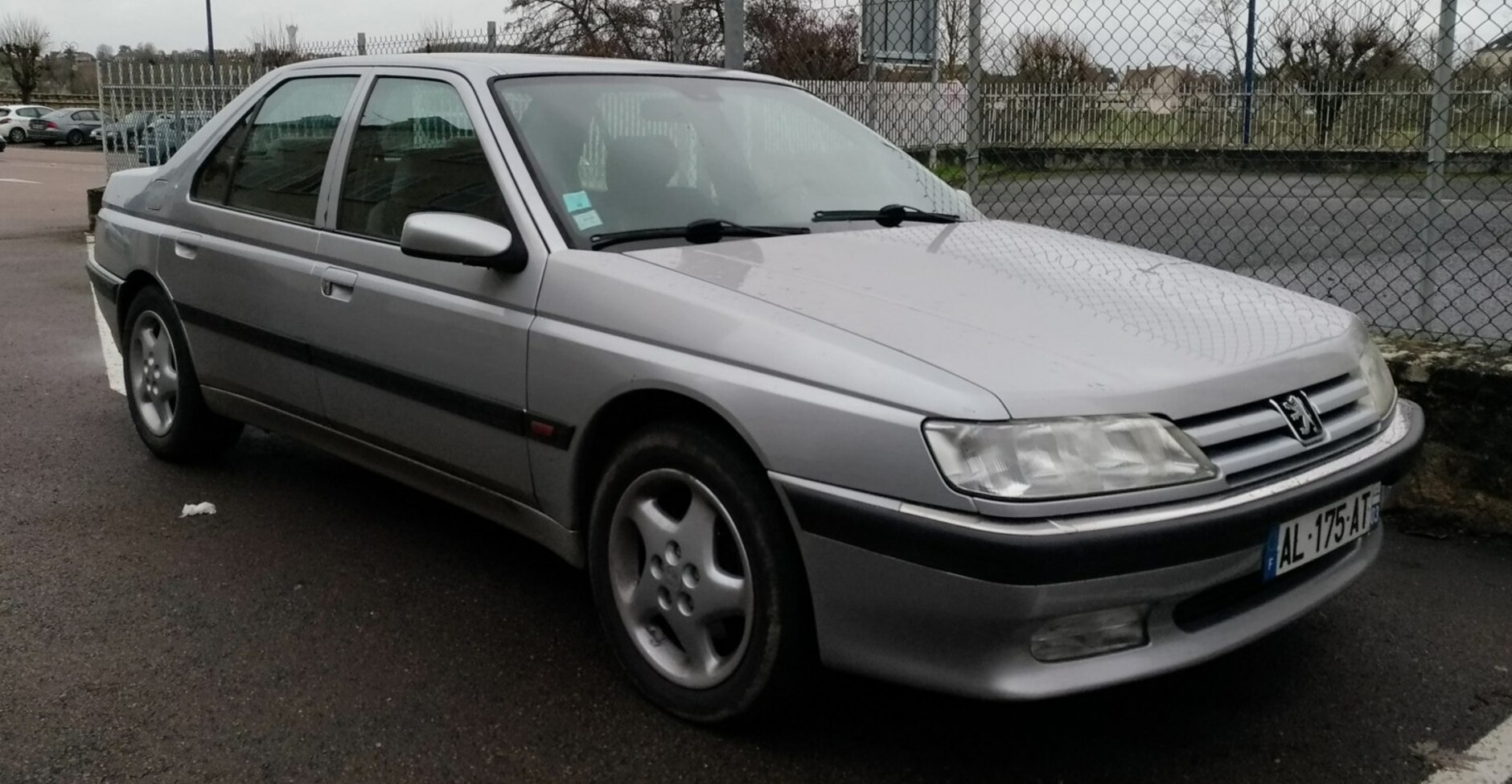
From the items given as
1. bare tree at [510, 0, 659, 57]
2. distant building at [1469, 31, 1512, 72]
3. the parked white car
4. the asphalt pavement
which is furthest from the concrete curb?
the parked white car

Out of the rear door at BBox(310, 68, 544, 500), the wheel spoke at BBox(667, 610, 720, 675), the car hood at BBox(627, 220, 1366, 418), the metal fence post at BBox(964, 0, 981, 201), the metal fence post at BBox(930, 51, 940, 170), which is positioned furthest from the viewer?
the metal fence post at BBox(930, 51, 940, 170)

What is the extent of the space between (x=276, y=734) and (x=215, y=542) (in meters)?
1.48

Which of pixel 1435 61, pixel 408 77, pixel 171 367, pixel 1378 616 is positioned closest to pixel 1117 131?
pixel 1435 61

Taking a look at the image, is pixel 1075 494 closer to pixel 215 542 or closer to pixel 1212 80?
pixel 215 542

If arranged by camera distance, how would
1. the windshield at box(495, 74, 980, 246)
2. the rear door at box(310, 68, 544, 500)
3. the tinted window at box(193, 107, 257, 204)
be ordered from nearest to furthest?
the rear door at box(310, 68, 544, 500), the windshield at box(495, 74, 980, 246), the tinted window at box(193, 107, 257, 204)

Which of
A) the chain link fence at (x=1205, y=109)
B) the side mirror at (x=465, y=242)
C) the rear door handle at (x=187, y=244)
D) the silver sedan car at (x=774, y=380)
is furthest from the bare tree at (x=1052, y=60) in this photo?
the rear door handle at (x=187, y=244)

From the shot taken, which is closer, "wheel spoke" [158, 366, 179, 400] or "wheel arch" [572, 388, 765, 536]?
"wheel arch" [572, 388, 765, 536]

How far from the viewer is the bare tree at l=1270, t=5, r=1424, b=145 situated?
19.4ft

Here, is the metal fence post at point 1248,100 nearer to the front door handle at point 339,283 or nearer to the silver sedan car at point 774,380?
the silver sedan car at point 774,380

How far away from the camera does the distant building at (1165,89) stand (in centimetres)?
598

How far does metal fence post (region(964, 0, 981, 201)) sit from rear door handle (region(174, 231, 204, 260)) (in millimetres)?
3078

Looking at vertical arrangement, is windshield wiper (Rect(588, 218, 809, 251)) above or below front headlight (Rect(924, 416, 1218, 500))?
above

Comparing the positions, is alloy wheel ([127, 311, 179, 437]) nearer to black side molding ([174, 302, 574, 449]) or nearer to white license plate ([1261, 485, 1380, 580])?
black side molding ([174, 302, 574, 449])

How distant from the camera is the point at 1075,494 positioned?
8.29 feet
